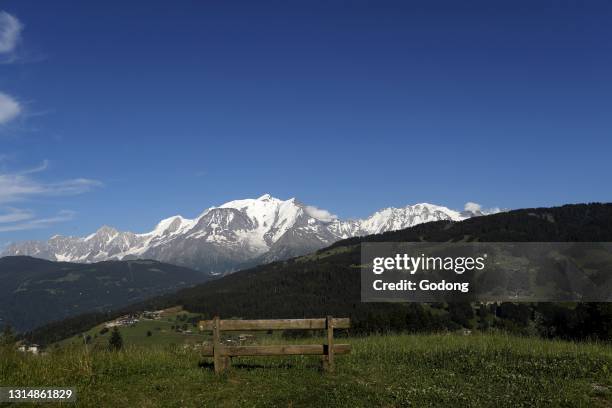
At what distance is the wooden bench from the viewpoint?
Answer: 18.4m

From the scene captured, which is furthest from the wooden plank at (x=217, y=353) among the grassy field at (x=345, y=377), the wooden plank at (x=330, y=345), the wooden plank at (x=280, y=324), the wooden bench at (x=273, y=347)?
the wooden plank at (x=330, y=345)

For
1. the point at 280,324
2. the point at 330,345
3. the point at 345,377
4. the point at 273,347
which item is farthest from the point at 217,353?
the point at 345,377

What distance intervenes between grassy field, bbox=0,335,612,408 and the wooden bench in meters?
0.62

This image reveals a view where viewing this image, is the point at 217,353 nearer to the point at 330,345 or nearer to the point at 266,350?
the point at 266,350

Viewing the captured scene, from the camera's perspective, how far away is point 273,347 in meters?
18.6

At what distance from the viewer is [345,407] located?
14.2 metres

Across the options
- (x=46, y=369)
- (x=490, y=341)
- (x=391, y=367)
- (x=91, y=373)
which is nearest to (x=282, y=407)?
(x=391, y=367)

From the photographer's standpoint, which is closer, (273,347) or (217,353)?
→ (217,353)

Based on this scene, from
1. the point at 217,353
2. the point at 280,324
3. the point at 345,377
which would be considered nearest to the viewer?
the point at 345,377

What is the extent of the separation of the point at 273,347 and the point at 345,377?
2964 millimetres

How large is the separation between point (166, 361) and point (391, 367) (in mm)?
8995

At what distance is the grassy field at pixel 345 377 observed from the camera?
15008mm

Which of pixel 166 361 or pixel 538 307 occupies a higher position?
pixel 166 361

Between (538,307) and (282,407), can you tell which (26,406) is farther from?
(538,307)
